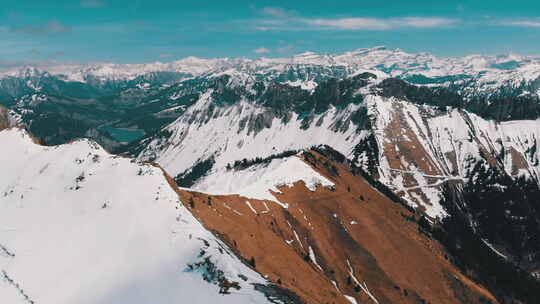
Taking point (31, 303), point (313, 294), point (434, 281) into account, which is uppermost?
point (31, 303)

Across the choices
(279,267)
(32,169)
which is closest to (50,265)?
(32,169)

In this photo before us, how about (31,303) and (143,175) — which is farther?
(143,175)

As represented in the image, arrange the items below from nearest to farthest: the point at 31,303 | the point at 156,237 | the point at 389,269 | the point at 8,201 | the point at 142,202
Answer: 1. the point at 31,303
2. the point at 156,237
3. the point at 142,202
4. the point at 8,201
5. the point at 389,269

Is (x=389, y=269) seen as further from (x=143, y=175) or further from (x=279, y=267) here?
(x=143, y=175)

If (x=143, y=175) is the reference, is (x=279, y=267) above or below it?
below

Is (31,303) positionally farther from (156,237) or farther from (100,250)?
(156,237)

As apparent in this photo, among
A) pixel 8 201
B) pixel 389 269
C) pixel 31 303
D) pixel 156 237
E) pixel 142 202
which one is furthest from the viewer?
pixel 389 269
